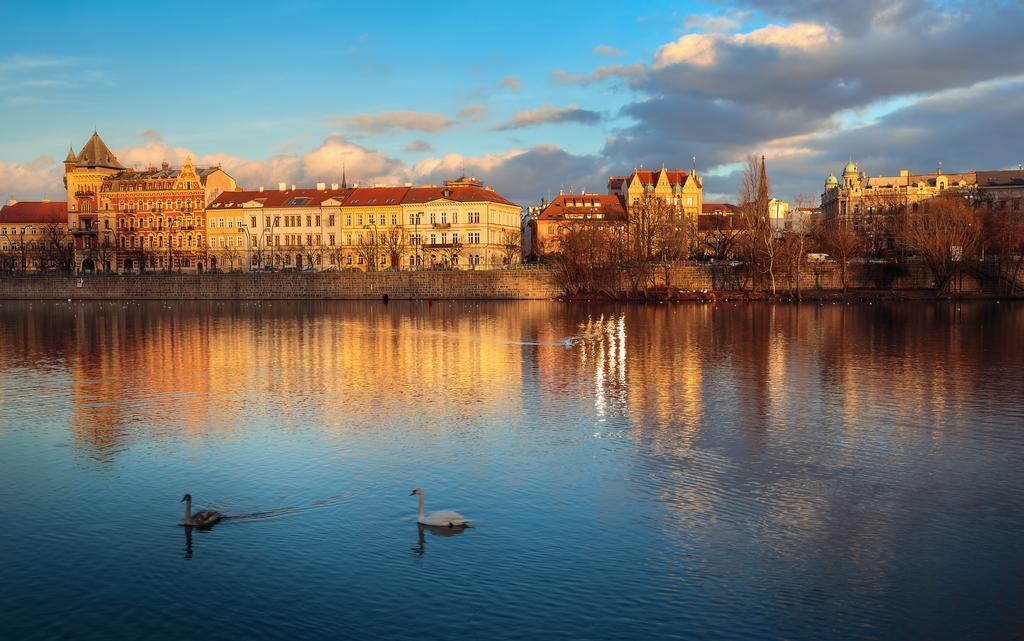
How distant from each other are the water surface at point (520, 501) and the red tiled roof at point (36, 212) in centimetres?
14123

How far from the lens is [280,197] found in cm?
13400

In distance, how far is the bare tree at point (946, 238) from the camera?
87250mm

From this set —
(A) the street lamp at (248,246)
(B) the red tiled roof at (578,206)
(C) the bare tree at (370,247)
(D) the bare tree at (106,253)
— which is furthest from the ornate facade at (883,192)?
(D) the bare tree at (106,253)

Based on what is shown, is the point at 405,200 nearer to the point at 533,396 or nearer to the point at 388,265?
the point at 388,265

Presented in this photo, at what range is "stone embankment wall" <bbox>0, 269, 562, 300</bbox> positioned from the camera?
104750mm

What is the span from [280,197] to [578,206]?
50573 millimetres

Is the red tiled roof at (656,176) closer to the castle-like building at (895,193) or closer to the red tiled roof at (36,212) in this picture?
the castle-like building at (895,193)

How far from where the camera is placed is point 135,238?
136 m

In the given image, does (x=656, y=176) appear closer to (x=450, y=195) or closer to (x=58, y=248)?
(x=450, y=195)

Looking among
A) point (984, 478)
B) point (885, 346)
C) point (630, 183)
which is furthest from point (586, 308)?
point (630, 183)

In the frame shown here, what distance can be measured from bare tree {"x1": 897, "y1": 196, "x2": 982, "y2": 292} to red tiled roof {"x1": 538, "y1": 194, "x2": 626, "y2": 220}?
61163 mm

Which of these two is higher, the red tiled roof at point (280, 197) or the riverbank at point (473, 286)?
the red tiled roof at point (280, 197)

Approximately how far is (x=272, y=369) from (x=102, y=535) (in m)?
20.5

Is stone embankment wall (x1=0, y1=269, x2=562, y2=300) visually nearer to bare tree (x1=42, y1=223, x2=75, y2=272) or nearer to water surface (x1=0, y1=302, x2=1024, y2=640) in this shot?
bare tree (x1=42, y1=223, x2=75, y2=272)
